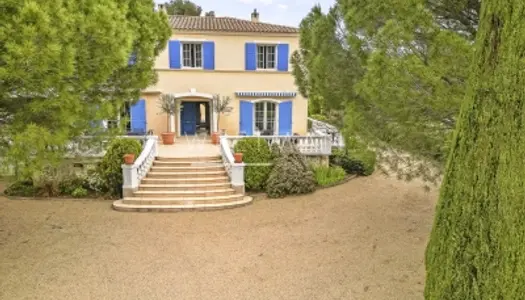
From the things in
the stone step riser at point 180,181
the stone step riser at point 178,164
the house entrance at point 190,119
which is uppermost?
the house entrance at point 190,119

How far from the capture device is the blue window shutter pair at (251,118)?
2047 cm

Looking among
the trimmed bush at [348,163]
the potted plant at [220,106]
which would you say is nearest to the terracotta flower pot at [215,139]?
the potted plant at [220,106]

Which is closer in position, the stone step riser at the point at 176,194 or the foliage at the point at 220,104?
the stone step riser at the point at 176,194

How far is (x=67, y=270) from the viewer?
7391 millimetres

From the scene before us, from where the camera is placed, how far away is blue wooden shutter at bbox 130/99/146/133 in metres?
19.6

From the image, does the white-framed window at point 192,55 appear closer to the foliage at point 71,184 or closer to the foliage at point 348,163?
the foliage at point 71,184

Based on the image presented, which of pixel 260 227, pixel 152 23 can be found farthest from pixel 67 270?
pixel 152 23

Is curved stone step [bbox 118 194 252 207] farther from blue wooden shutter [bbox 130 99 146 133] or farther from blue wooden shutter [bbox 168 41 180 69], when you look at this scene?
blue wooden shutter [bbox 168 41 180 69]

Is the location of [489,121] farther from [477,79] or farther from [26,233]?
[26,233]

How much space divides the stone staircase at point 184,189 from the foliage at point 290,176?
1129mm

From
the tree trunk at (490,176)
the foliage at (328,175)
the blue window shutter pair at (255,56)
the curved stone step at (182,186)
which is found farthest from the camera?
the blue window shutter pair at (255,56)

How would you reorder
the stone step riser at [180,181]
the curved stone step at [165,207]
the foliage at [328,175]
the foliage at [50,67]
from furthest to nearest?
the foliage at [328,175] < the stone step riser at [180,181] < the curved stone step at [165,207] < the foliage at [50,67]

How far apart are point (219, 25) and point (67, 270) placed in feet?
53.2

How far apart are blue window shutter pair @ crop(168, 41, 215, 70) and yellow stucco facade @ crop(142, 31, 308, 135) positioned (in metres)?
0.18
